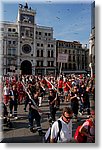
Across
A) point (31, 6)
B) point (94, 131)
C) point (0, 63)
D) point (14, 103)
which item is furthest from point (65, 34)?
point (14, 103)

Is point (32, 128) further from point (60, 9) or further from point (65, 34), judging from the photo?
point (60, 9)

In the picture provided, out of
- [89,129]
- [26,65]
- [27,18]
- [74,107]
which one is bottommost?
[89,129]

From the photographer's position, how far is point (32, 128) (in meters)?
3.10

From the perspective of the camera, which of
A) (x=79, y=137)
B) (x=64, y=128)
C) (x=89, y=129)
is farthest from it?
(x=89, y=129)

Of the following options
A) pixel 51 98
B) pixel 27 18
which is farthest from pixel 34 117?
pixel 27 18

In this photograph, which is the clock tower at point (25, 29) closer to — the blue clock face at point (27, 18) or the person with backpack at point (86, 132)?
the blue clock face at point (27, 18)

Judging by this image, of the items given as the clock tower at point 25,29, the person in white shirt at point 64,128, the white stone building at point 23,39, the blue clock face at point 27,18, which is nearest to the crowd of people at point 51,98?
the person in white shirt at point 64,128

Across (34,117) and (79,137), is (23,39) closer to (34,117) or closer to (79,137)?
(34,117)

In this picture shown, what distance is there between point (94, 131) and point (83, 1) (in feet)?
4.47

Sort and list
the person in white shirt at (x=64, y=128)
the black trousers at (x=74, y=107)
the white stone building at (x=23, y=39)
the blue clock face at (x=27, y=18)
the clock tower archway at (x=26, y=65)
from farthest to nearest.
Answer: the clock tower archway at (x=26, y=65)
the black trousers at (x=74, y=107)
the blue clock face at (x=27, y=18)
the white stone building at (x=23, y=39)
the person in white shirt at (x=64, y=128)

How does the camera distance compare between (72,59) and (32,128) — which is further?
(72,59)

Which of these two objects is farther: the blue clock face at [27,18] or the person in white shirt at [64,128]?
the blue clock face at [27,18]

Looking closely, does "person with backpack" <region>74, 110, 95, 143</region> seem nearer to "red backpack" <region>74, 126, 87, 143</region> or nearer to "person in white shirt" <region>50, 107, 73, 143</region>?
"red backpack" <region>74, 126, 87, 143</region>

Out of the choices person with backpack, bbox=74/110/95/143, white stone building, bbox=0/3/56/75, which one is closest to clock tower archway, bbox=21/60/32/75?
white stone building, bbox=0/3/56/75
